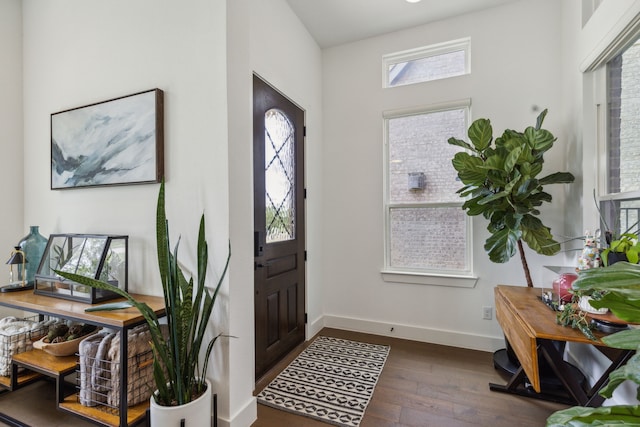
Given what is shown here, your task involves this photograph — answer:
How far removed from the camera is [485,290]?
111 inches

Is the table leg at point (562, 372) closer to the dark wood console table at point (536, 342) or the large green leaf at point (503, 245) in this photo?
the dark wood console table at point (536, 342)

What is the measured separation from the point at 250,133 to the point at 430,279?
7.34ft

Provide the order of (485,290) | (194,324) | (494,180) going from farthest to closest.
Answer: (485,290)
(494,180)
(194,324)

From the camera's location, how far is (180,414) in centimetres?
135

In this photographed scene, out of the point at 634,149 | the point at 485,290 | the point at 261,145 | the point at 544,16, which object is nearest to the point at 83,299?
the point at 261,145

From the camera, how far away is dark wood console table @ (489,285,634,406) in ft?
4.77

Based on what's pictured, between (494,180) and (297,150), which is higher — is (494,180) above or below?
below

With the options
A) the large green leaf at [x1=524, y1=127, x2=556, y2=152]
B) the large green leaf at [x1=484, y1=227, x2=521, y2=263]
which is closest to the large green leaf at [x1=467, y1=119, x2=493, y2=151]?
the large green leaf at [x1=524, y1=127, x2=556, y2=152]

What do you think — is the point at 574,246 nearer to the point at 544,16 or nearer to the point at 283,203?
the point at 544,16

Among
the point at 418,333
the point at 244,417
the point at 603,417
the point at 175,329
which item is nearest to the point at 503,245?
the point at 418,333

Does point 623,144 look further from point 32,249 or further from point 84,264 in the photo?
point 32,249

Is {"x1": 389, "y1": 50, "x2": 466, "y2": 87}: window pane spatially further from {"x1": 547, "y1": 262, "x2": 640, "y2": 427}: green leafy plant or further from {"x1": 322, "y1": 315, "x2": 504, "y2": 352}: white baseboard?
{"x1": 547, "y1": 262, "x2": 640, "y2": 427}: green leafy plant

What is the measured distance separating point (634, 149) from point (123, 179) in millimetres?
3196

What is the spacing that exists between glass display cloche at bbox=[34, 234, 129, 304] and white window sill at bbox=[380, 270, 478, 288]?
236cm
